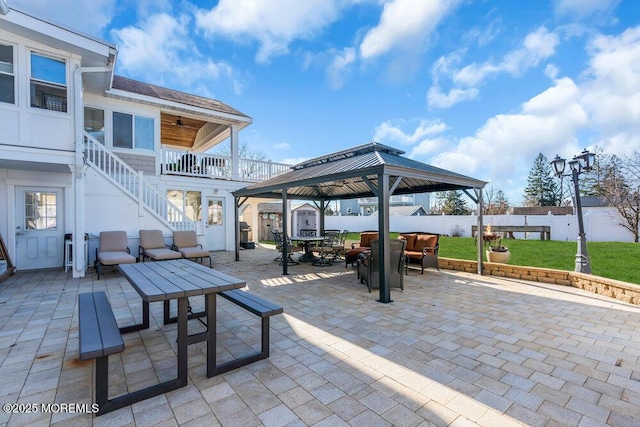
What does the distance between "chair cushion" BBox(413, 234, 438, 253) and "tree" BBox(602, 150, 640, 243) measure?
11.9 meters

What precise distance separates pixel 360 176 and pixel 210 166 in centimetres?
766

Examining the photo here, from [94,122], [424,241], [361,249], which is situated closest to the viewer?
[424,241]

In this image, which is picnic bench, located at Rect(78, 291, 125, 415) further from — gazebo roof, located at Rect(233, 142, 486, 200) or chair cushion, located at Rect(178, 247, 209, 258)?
chair cushion, located at Rect(178, 247, 209, 258)

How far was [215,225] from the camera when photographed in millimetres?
11320

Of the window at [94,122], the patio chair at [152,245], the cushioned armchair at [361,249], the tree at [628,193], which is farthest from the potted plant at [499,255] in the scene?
the window at [94,122]

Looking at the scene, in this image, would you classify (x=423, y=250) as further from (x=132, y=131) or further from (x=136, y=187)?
(x=132, y=131)

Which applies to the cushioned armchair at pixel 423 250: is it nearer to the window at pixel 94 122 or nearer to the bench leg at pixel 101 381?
the bench leg at pixel 101 381

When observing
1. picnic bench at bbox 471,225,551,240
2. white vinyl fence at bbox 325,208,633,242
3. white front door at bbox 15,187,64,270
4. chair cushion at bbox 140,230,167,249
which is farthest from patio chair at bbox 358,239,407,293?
white vinyl fence at bbox 325,208,633,242

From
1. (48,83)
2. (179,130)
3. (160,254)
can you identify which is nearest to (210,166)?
(179,130)

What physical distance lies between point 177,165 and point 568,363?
11.3 meters

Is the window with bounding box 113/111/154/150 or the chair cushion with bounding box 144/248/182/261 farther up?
the window with bounding box 113/111/154/150

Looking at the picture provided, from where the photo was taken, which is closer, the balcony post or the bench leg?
the bench leg

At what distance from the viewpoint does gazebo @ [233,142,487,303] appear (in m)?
4.89

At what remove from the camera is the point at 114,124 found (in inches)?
370
